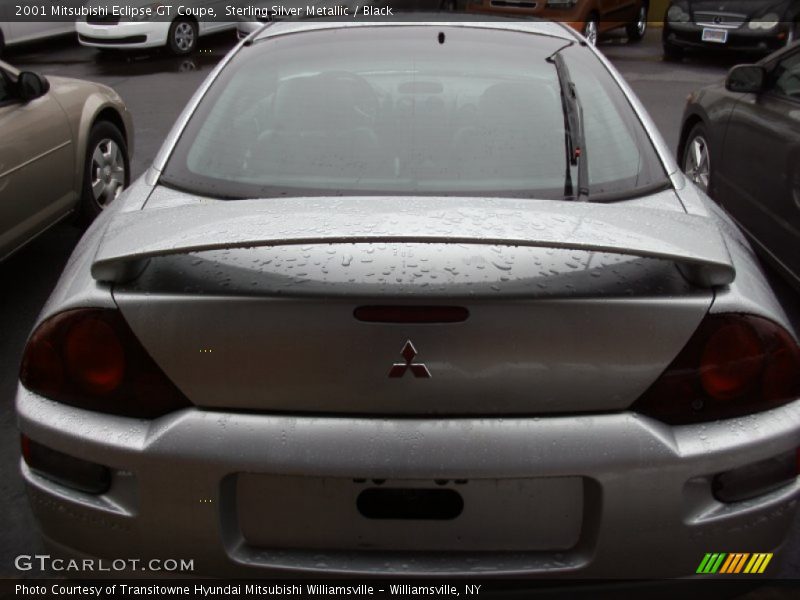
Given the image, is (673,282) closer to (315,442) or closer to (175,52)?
(315,442)

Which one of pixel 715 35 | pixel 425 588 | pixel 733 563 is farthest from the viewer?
pixel 715 35

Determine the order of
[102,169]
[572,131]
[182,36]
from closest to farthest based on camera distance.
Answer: [572,131]
[102,169]
[182,36]

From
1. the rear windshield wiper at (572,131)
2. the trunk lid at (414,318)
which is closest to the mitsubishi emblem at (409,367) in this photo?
the trunk lid at (414,318)

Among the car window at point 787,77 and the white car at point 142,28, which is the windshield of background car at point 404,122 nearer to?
the car window at point 787,77

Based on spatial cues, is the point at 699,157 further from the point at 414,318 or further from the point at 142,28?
the point at 142,28

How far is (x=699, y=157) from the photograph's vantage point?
6.22 metres

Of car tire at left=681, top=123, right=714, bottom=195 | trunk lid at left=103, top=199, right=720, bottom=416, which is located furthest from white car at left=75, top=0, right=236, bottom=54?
trunk lid at left=103, top=199, right=720, bottom=416

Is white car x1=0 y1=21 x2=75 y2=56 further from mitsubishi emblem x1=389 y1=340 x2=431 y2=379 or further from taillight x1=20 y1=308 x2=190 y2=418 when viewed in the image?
mitsubishi emblem x1=389 y1=340 x2=431 y2=379

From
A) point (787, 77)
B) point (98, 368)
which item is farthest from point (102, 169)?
point (98, 368)

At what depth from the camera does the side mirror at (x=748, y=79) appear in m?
5.16

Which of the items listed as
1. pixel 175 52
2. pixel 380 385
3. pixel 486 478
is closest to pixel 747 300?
pixel 486 478

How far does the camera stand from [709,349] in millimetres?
1979

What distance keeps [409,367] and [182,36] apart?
13655mm

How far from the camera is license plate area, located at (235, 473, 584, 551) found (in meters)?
1.92
